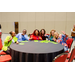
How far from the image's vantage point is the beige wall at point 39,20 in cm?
928

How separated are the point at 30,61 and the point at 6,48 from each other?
1146mm

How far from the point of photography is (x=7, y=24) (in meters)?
11.4

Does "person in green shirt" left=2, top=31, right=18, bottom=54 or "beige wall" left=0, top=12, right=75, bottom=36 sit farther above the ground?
"beige wall" left=0, top=12, right=75, bottom=36

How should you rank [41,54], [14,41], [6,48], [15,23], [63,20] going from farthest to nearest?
[15,23], [63,20], [14,41], [6,48], [41,54]

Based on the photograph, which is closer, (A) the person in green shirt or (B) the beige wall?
(A) the person in green shirt

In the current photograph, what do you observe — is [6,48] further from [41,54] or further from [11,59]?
[41,54]

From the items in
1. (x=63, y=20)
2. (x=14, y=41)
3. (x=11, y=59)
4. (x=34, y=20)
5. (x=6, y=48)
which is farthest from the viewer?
(x=34, y=20)

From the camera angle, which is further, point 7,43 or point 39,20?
point 39,20

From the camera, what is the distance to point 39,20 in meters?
10.1

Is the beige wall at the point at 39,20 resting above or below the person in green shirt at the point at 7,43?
above

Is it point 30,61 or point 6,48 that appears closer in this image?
point 30,61

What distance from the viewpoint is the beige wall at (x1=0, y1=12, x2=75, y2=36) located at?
9281mm

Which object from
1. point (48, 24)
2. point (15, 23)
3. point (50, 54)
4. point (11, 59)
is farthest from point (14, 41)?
point (15, 23)

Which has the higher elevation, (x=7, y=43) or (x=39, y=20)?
(x=39, y=20)
